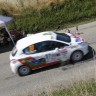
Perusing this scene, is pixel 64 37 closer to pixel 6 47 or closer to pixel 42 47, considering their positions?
pixel 42 47

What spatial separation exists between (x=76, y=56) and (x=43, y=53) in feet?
5.66

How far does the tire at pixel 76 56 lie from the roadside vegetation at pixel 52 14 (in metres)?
7.06

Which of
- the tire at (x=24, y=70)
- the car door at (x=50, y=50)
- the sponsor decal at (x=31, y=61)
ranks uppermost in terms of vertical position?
the car door at (x=50, y=50)

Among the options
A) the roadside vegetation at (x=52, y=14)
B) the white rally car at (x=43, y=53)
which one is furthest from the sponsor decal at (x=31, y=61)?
the roadside vegetation at (x=52, y=14)

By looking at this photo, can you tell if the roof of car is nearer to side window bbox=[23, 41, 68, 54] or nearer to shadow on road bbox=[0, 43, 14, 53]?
side window bbox=[23, 41, 68, 54]

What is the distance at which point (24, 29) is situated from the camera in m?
26.2

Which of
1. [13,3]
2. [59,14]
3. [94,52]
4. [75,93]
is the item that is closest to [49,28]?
[59,14]

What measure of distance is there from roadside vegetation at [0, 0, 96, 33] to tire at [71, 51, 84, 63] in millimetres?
7056

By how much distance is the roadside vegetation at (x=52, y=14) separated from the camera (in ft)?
85.8

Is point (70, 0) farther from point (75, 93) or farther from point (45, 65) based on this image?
point (75, 93)

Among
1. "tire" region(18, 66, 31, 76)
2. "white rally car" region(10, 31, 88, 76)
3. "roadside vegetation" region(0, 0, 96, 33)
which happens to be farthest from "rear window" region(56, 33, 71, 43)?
"roadside vegetation" region(0, 0, 96, 33)

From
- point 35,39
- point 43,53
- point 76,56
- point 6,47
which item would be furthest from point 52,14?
point 43,53

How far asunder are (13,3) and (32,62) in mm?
10459

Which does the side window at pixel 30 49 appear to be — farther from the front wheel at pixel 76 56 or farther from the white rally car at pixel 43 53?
the front wheel at pixel 76 56
